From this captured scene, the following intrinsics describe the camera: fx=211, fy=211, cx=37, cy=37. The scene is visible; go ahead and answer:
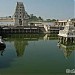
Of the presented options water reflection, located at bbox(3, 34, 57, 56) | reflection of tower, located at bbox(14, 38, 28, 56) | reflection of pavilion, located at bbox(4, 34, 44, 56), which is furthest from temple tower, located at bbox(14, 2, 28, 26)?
reflection of tower, located at bbox(14, 38, 28, 56)

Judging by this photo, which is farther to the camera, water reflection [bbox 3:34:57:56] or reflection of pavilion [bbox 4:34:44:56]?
water reflection [bbox 3:34:57:56]

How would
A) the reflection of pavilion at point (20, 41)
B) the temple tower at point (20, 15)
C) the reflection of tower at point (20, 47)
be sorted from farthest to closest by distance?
the temple tower at point (20, 15), the reflection of pavilion at point (20, 41), the reflection of tower at point (20, 47)

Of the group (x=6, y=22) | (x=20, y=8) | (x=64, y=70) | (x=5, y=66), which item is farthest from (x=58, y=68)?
(x=6, y=22)

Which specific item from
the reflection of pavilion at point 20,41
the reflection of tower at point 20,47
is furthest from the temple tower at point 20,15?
the reflection of tower at point 20,47

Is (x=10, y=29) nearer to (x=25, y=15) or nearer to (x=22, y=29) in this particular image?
(x=22, y=29)

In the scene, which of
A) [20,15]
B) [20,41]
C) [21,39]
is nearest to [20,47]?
[20,41]

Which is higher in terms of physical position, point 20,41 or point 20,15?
point 20,15

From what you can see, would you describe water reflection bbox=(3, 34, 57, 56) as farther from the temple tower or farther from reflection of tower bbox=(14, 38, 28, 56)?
the temple tower

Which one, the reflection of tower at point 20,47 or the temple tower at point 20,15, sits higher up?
the temple tower at point 20,15

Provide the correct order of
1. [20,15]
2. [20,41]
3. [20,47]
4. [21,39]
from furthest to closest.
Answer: [20,15], [21,39], [20,41], [20,47]

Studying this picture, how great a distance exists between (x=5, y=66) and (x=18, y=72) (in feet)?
4.69

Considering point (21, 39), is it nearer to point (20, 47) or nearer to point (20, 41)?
point (20, 41)

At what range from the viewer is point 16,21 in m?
48.1

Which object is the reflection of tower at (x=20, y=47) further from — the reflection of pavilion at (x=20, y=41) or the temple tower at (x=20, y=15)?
the temple tower at (x=20, y=15)
